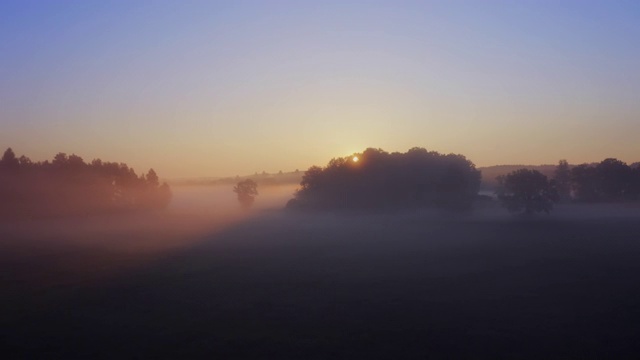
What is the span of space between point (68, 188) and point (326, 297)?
3214 inches

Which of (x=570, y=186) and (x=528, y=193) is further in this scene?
(x=570, y=186)

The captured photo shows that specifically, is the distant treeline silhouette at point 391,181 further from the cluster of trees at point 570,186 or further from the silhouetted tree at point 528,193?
the silhouetted tree at point 528,193

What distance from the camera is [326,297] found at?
94.6 ft

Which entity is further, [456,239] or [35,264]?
[456,239]

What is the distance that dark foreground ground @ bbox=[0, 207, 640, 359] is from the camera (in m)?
20.5

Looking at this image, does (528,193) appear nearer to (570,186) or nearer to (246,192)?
(570,186)

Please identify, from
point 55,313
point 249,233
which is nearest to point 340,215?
point 249,233

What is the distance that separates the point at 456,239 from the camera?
5775cm

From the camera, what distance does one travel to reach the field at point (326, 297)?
20719 millimetres

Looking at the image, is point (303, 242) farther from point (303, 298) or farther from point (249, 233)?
point (303, 298)

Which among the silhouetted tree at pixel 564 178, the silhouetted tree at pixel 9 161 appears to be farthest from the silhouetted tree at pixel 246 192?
the silhouetted tree at pixel 564 178

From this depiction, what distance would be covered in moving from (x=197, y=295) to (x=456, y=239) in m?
33.0

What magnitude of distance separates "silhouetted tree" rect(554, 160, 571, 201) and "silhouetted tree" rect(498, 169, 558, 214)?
16.9 metres

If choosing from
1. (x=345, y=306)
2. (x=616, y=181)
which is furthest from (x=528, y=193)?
(x=345, y=306)
